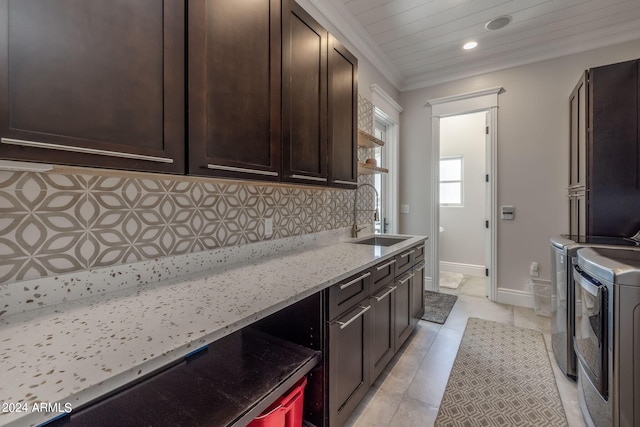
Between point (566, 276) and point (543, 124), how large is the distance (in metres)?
2.03

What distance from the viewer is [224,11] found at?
1.16m

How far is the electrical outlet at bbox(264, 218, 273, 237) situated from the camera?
70.1 inches

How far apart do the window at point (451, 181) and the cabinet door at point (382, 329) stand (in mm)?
3423

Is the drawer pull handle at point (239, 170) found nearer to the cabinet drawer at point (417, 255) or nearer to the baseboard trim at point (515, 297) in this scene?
the cabinet drawer at point (417, 255)

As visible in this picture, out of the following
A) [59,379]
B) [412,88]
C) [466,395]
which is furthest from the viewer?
[412,88]

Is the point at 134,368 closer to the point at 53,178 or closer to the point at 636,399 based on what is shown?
the point at 53,178

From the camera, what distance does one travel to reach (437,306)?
124 inches

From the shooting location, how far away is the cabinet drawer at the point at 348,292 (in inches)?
50.9

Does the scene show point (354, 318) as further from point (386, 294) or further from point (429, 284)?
point (429, 284)

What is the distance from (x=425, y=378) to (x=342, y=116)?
1969mm

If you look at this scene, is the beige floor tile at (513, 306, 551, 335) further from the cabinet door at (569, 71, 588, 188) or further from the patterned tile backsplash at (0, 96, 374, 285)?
the patterned tile backsplash at (0, 96, 374, 285)

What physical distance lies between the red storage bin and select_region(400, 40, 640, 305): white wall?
10.2 ft

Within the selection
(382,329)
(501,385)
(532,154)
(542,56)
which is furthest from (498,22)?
(501,385)

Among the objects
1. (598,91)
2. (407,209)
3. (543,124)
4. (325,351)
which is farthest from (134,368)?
(543,124)
